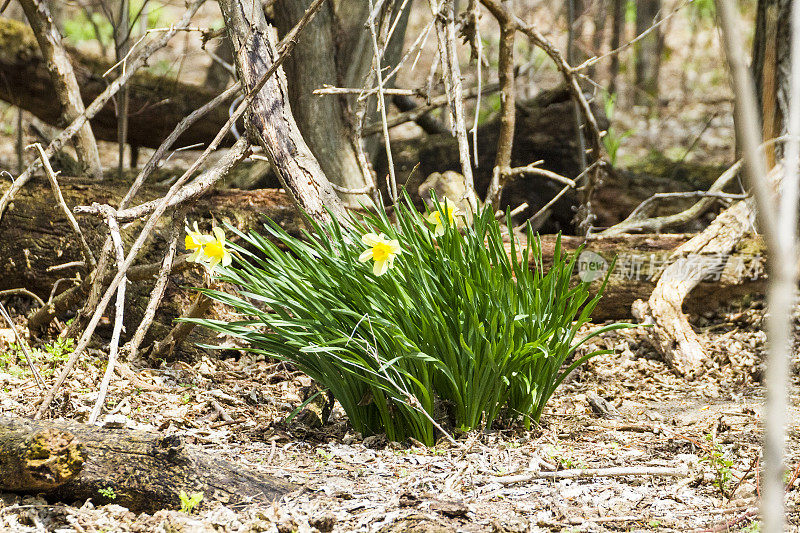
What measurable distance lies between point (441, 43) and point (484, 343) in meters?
1.31

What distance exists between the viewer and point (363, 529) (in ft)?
5.42

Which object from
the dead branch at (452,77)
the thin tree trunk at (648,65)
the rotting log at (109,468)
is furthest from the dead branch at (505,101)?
the thin tree trunk at (648,65)

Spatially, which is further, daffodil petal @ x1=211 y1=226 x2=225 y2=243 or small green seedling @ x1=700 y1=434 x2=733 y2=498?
daffodil petal @ x1=211 y1=226 x2=225 y2=243

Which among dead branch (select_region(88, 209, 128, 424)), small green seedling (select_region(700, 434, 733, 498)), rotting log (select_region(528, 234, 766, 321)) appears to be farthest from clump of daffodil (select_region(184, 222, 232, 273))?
rotting log (select_region(528, 234, 766, 321))

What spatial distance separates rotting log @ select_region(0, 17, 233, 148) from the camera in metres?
4.80

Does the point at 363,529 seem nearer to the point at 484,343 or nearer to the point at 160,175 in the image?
the point at 484,343

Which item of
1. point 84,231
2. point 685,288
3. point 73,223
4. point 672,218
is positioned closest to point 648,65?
point 672,218

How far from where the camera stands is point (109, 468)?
5.57ft

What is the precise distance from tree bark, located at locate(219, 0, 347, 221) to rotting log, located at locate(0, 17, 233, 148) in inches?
87.2

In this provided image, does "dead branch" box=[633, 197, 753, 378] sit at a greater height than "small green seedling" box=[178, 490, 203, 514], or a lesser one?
greater

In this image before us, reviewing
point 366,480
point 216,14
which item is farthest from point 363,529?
point 216,14

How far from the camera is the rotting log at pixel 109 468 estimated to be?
5.26ft

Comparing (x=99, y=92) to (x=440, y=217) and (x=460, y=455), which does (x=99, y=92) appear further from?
(x=460, y=455)

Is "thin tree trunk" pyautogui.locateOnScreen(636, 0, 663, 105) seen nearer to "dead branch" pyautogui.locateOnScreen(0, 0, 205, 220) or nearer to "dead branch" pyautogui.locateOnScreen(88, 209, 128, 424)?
"dead branch" pyautogui.locateOnScreen(0, 0, 205, 220)
